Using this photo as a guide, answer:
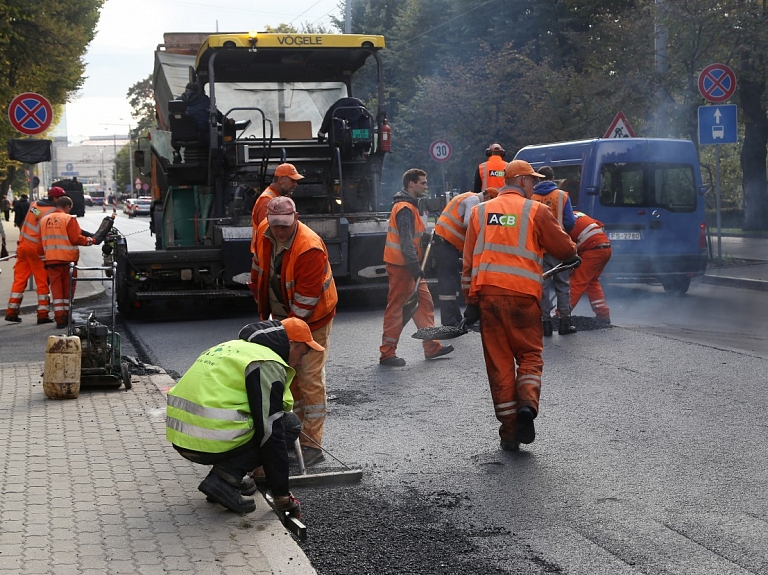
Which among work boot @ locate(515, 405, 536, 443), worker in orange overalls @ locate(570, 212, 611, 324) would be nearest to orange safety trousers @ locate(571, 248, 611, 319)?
worker in orange overalls @ locate(570, 212, 611, 324)

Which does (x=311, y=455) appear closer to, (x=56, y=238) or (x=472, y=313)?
(x=472, y=313)

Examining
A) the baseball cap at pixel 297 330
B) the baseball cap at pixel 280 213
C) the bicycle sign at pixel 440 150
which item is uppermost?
the bicycle sign at pixel 440 150

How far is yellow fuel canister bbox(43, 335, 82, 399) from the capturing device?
8.11 metres

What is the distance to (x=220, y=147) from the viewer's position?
45.3 ft

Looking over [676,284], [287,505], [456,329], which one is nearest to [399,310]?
[456,329]

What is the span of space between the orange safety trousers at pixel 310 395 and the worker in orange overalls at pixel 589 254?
5835mm

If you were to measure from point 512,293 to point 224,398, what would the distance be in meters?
2.28

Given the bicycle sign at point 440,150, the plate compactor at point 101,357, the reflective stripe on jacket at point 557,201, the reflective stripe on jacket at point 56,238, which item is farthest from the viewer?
the bicycle sign at point 440,150

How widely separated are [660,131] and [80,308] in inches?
527

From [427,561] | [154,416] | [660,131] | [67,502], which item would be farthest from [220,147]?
[660,131]

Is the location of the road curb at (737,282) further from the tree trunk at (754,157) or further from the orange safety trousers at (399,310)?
the tree trunk at (754,157)

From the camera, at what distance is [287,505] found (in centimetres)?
497

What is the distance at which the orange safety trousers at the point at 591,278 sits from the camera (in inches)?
462

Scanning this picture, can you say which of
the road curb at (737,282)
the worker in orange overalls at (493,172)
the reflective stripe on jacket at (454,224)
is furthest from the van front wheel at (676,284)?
the reflective stripe on jacket at (454,224)
